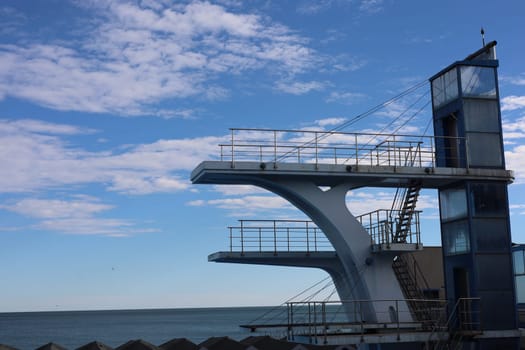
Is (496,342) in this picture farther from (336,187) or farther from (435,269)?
(435,269)

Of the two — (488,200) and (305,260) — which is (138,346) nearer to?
(305,260)

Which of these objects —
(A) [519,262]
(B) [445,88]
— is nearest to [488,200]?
(B) [445,88]

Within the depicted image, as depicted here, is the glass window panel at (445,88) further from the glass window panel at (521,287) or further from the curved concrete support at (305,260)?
the glass window panel at (521,287)

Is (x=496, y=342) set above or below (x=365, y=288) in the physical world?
below

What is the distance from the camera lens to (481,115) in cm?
2394

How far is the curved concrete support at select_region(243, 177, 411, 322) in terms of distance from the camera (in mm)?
22000

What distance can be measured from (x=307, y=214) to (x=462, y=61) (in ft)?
24.7

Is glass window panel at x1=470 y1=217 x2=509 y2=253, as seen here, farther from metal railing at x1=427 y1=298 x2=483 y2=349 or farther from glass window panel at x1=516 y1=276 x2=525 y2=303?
glass window panel at x1=516 y1=276 x2=525 y2=303

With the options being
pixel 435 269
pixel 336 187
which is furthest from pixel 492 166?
pixel 435 269

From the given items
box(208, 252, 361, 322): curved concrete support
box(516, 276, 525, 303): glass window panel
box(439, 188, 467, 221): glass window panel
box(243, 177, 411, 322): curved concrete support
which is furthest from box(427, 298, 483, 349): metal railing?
box(516, 276, 525, 303): glass window panel

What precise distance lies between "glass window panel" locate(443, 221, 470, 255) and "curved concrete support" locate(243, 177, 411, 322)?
2.63 meters

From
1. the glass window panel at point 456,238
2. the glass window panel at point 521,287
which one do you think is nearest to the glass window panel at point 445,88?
the glass window panel at point 456,238

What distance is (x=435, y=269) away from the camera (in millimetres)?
38188

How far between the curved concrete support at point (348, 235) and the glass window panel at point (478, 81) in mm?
5613
